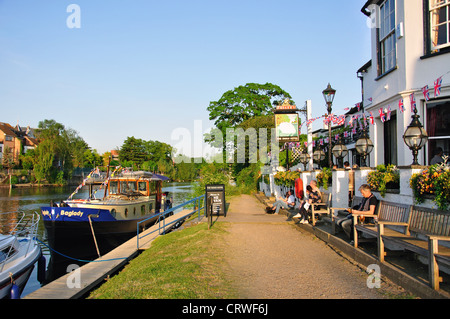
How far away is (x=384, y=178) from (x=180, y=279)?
5.19 m

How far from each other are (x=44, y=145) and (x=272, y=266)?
7218 cm

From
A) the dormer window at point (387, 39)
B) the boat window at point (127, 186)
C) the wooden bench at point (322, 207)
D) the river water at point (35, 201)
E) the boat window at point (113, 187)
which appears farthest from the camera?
the boat window at point (127, 186)

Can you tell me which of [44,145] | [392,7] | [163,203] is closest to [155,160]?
[44,145]

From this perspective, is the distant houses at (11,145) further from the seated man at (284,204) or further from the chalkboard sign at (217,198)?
the seated man at (284,204)

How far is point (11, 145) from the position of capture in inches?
3177

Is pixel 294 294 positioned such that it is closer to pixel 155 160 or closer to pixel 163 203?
pixel 163 203

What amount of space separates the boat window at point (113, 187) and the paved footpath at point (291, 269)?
1089cm

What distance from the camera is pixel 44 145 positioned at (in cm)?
6894

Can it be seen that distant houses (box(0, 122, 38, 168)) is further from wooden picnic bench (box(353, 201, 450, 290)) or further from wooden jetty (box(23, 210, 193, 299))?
wooden picnic bench (box(353, 201, 450, 290))

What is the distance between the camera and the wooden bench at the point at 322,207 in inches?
436

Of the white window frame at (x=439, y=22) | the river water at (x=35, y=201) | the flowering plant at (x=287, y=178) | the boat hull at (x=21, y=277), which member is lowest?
the river water at (x=35, y=201)

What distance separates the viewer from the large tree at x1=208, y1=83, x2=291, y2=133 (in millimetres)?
46125

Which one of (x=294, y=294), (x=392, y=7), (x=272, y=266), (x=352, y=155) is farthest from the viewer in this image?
(x=352, y=155)

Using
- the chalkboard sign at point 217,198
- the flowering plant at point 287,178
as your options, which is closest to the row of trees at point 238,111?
the flowering plant at point 287,178
